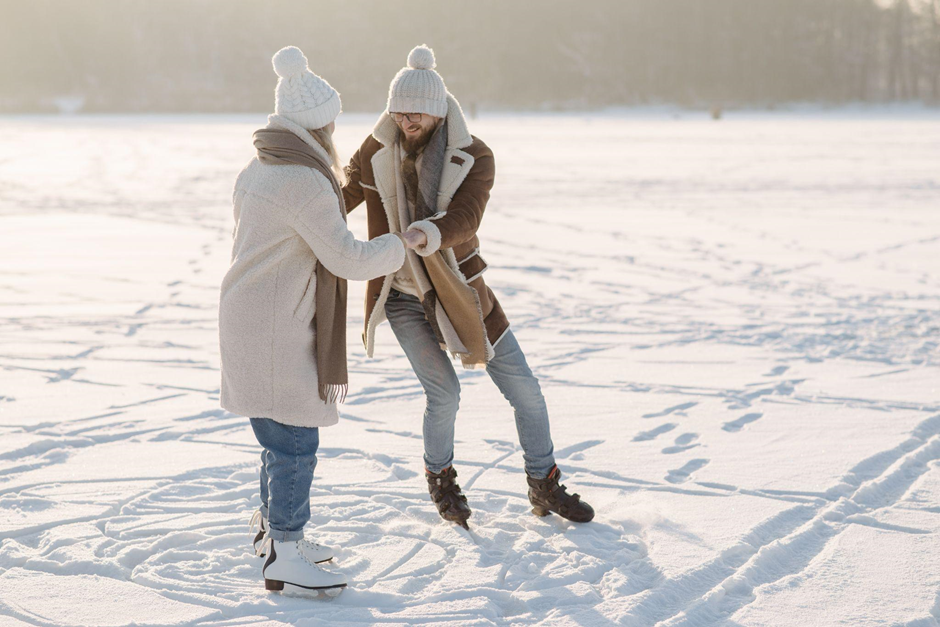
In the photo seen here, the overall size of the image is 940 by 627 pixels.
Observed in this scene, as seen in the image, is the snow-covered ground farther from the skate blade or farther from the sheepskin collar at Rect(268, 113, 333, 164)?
the sheepskin collar at Rect(268, 113, 333, 164)

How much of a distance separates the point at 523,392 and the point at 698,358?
8.98 ft

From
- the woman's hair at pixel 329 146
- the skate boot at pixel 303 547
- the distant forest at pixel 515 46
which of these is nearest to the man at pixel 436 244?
the woman's hair at pixel 329 146

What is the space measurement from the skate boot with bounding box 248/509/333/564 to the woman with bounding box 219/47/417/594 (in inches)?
3.8

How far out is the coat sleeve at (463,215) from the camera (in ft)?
10.1

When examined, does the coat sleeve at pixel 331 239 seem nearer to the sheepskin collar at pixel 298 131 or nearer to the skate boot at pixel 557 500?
the sheepskin collar at pixel 298 131

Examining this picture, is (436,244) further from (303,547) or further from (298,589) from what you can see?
(298,589)

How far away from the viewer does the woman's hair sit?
9.54ft

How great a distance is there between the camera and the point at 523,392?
3.52 m

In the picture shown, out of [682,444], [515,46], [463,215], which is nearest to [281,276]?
[463,215]

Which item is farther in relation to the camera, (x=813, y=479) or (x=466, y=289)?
(x=813, y=479)

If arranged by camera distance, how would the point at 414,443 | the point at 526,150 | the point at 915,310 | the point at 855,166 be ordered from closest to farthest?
the point at 414,443
the point at 915,310
the point at 855,166
the point at 526,150

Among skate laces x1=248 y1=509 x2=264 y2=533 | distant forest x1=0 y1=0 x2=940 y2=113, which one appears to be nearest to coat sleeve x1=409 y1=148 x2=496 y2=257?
skate laces x1=248 y1=509 x2=264 y2=533

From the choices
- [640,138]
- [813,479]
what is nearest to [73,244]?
[813,479]

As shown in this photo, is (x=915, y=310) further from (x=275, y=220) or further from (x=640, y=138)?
(x=640, y=138)
